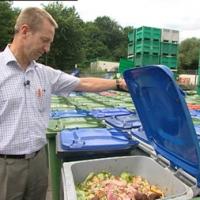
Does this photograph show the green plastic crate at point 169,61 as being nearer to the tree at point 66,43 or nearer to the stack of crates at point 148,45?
the stack of crates at point 148,45

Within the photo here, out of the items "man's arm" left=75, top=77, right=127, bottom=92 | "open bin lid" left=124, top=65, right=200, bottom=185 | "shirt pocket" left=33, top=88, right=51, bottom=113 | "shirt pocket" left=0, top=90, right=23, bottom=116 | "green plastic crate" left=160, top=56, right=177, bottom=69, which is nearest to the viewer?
"open bin lid" left=124, top=65, right=200, bottom=185

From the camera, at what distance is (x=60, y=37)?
32719 millimetres

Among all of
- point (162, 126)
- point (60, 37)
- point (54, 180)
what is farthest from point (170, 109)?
point (60, 37)

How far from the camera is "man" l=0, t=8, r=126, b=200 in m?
2.26

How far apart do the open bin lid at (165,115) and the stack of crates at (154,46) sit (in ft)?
34.8

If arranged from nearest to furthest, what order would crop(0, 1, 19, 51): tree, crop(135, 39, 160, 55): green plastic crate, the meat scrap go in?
1. the meat scrap
2. crop(135, 39, 160, 55): green plastic crate
3. crop(0, 1, 19, 51): tree

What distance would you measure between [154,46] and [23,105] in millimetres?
11358

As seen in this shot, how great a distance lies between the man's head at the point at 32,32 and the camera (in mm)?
2275

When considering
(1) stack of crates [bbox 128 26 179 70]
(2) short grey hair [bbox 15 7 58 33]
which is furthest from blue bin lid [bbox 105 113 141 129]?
(1) stack of crates [bbox 128 26 179 70]

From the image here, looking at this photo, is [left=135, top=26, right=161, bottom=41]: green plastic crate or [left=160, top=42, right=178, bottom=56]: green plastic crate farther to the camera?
[left=160, top=42, right=178, bottom=56]: green plastic crate

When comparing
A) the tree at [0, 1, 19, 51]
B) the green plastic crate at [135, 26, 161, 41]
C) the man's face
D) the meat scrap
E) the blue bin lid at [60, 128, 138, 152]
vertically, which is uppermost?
the tree at [0, 1, 19, 51]

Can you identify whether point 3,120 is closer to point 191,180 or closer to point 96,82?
point 96,82

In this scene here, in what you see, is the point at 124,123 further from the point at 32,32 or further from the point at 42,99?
the point at 32,32

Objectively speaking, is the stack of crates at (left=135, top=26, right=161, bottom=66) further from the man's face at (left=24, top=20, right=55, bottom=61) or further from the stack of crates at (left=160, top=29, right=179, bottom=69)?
the man's face at (left=24, top=20, right=55, bottom=61)
